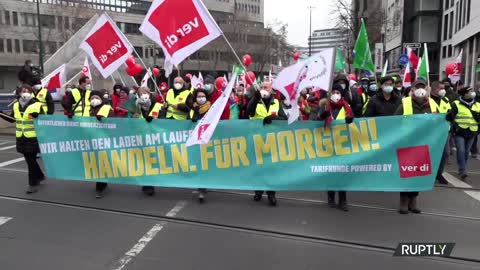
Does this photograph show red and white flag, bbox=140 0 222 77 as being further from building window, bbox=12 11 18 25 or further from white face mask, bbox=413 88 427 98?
building window, bbox=12 11 18 25

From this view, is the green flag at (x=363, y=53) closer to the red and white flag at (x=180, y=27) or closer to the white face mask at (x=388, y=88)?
the white face mask at (x=388, y=88)

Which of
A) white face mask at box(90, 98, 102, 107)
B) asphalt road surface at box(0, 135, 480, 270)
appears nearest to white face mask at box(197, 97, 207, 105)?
asphalt road surface at box(0, 135, 480, 270)

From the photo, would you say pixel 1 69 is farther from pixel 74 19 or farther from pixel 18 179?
pixel 18 179

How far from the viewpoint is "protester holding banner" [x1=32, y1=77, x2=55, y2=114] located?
8994mm

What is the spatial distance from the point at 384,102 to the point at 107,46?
4.91 metres

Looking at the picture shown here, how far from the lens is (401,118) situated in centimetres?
614

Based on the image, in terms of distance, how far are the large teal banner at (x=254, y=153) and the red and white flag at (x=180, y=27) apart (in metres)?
1.14

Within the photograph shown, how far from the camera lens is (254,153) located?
6.64 m

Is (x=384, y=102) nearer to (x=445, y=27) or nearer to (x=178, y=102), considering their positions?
(x=178, y=102)

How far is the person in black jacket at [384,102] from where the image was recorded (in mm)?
7172

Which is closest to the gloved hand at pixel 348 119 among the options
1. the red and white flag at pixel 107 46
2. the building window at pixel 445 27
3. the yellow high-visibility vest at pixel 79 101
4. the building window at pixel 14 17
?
the red and white flag at pixel 107 46

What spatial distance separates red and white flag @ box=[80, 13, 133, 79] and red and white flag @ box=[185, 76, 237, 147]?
2.74m

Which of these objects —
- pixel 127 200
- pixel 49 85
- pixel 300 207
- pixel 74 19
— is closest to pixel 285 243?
pixel 300 207

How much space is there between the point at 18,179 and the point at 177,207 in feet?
12.5
